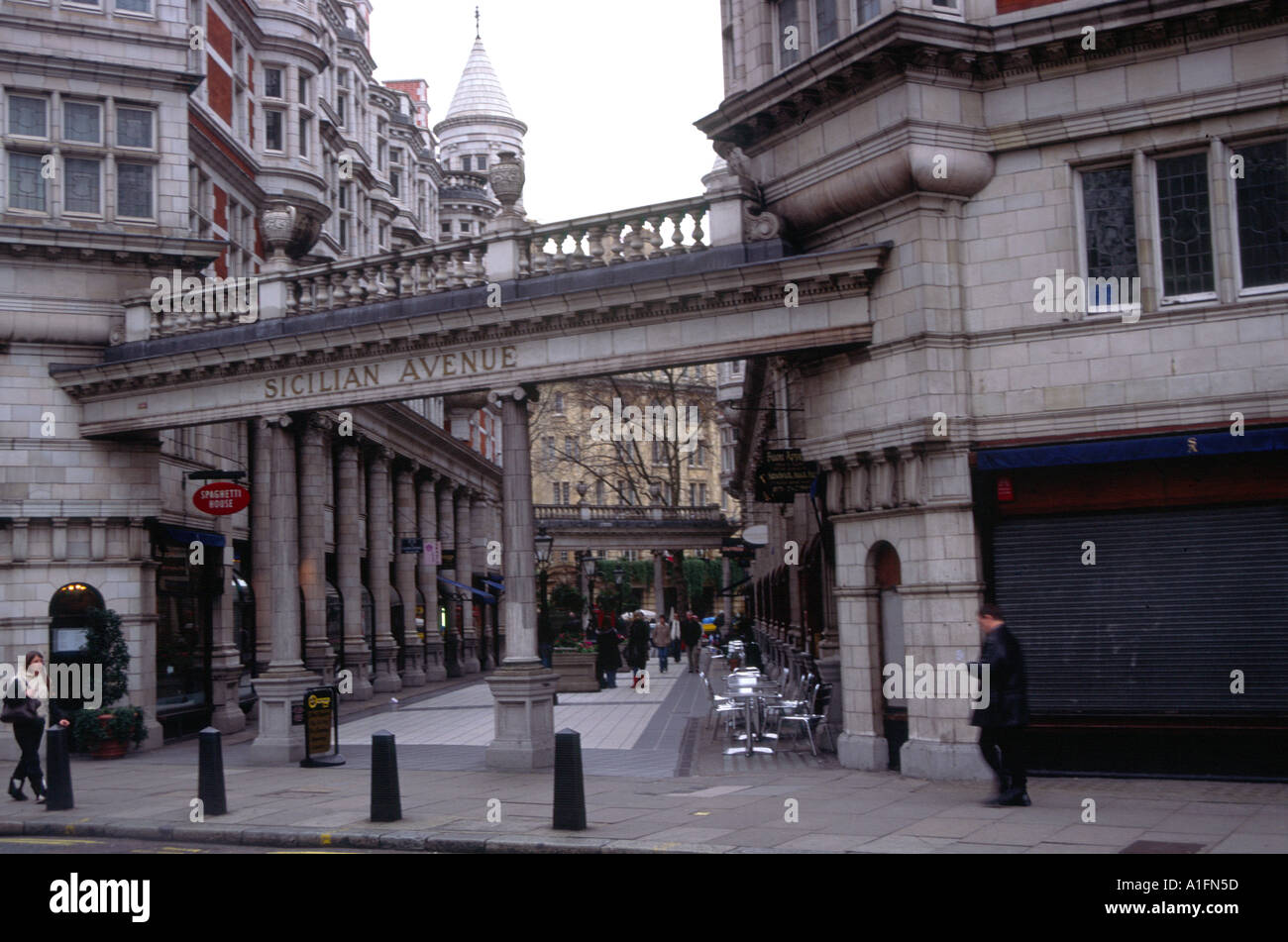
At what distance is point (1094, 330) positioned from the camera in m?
15.0

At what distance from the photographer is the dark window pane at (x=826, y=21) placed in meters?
17.1

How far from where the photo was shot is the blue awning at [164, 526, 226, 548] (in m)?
23.6

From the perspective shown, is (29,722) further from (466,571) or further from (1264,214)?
(466,571)

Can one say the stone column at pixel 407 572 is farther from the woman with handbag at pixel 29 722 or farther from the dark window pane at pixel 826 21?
the dark window pane at pixel 826 21

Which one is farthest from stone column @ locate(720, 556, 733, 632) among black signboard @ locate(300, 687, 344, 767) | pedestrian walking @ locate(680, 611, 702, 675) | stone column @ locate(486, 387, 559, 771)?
stone column @ locate(486, 387, 559, 771)

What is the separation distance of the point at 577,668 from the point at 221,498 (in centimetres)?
1488

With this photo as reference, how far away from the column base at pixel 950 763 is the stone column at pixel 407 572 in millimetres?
25262

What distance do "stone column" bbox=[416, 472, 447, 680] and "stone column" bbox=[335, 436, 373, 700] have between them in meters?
3.89

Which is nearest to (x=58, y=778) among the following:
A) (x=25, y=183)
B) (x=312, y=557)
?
(x=25, y=183)

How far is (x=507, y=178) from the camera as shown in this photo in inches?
733

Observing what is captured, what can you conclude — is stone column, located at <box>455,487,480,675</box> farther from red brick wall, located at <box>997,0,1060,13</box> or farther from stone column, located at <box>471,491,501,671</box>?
red brick wall, located at <box>997,0,1060,13</box>

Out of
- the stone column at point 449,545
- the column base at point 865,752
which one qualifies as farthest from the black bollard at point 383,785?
the stone column at point 449,545
